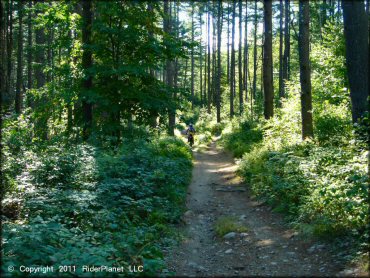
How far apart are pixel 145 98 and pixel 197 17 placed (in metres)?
36.0

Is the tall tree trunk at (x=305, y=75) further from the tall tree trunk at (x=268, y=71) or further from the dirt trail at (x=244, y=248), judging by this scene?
the tall tree trunk at (x=268, y=71)

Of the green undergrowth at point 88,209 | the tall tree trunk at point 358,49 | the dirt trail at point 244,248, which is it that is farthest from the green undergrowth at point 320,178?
the green undergrowth at point 88,209

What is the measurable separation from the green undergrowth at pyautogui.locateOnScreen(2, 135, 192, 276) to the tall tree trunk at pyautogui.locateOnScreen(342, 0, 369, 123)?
14.7ft

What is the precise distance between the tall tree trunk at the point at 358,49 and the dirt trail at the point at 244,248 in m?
2.73

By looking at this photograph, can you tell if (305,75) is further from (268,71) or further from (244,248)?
(244,248)

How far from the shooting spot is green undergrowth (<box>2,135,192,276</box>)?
4.52 metres

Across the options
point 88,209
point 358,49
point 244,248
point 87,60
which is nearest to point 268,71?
point 87,60

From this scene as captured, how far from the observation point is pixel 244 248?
249 inches

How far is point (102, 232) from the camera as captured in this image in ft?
18.6

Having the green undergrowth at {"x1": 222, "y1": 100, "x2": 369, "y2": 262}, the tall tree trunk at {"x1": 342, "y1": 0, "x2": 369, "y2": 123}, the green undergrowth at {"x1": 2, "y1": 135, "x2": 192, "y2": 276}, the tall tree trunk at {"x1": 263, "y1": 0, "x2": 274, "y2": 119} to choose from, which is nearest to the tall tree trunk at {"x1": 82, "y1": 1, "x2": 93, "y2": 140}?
the green undergrowth at {"x1": 2, "y1": 135, "x2": 192, "y2": 276}

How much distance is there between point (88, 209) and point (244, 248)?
2923 millimetres

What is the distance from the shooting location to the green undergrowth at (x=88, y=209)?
178 inches

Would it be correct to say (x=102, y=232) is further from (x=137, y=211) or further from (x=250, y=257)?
(x=250, y=257)

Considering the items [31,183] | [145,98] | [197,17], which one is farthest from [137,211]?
[197,17]
